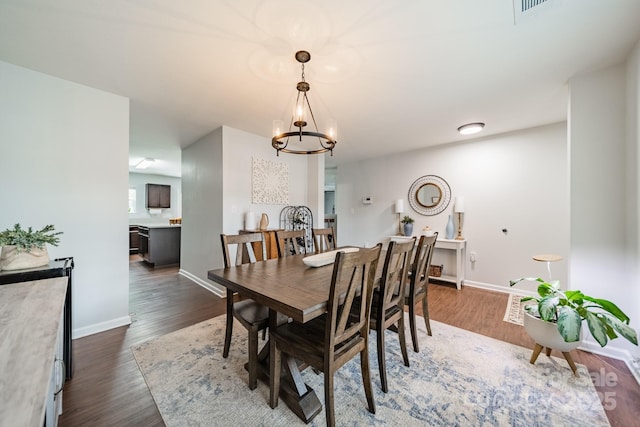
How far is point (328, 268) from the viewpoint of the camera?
1989 mm

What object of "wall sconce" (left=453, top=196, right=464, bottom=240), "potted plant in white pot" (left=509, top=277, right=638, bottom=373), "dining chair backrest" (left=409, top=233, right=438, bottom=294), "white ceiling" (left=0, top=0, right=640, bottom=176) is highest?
"white ceiling" (left=0, top=0, right=640, bottom=176)

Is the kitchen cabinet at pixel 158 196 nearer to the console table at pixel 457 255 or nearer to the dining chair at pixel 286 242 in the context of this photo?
the dining chair at pixel 286 242

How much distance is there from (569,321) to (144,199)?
883 centimetres

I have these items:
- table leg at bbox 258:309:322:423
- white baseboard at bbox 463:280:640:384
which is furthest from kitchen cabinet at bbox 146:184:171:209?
white baseboard at bbox 463:280:640:384

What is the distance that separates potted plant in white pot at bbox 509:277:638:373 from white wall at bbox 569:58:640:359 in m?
0.37

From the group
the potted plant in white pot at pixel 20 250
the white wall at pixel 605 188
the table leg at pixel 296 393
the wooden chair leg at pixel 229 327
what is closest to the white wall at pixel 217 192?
the wooden chair leg at pixel 229 327

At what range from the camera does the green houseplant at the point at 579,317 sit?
1.51 metres

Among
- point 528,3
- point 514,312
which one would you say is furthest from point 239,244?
point 514,312

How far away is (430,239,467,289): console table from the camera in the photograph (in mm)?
3781

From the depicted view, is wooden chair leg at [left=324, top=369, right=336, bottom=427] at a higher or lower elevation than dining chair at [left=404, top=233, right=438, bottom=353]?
lower

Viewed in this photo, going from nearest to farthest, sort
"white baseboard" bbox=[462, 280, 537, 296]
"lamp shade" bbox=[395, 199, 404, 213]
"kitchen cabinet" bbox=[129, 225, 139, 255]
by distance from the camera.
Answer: "white baseboard" bbox=[462, 280, 537, 296]
"lamp shade" bbox=[395, 199, 404, 213]
"kitchen cabinet" bbox=[129, 225, 139, 255]

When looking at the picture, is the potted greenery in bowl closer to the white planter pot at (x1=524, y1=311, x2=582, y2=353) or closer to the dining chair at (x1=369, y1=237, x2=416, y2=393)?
the white planter pot at (x1=524, y1=311, x2=582, y2=353)

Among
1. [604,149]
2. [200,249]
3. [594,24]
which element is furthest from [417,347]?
[200,249]

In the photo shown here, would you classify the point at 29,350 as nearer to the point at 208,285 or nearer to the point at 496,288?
the point at 208,285
